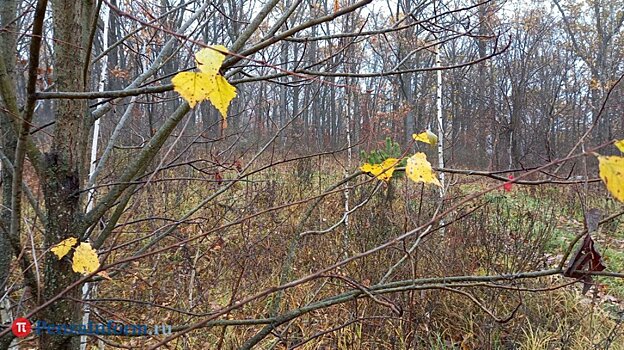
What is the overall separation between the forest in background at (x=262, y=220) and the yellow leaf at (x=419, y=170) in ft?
0.18

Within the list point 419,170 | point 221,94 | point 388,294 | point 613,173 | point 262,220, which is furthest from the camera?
point 262,220

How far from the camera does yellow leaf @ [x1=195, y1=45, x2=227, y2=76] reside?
0.62m

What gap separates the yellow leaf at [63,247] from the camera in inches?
32.7

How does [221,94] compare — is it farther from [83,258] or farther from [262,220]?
[262,220]

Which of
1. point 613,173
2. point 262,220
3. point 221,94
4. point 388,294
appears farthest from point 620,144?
point 262,220

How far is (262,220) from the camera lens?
4445 mm

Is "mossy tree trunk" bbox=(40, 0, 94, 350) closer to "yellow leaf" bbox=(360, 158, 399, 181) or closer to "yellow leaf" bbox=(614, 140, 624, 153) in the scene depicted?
"yellow leaf" bbox=(360, 158, 399, 181)

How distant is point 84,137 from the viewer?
960mm

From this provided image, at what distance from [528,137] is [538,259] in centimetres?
880

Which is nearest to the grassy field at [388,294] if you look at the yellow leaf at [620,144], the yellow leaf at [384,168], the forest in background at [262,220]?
the forest in background at [262,220]

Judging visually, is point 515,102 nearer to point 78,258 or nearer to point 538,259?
point 538,259

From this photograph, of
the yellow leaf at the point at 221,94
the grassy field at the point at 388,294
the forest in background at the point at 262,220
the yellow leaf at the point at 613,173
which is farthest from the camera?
the grassy field at the point at 388,294

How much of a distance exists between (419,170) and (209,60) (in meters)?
0.48

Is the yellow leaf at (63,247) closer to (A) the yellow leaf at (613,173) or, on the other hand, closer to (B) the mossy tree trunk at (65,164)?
(B) the mossy tree trunk at (65,164)
